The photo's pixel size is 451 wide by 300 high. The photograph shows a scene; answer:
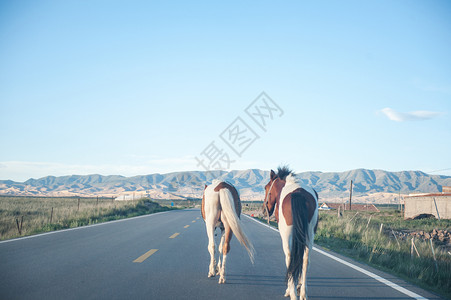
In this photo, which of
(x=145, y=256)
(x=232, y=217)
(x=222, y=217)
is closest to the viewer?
(x=232, y=217)

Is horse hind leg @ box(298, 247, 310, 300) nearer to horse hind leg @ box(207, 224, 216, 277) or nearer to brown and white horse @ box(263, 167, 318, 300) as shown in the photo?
brown and white horse @ box(263, 167, 318, 300)

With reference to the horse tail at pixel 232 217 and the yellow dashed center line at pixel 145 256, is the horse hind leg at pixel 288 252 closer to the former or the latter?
the horse tail at pixel 232 217

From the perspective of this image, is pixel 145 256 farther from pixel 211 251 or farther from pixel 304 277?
pixel 304 277

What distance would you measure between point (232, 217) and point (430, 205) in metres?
35.4

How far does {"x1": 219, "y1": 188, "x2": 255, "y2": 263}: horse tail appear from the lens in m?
6.47

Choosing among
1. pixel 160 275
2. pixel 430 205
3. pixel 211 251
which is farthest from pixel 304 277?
pixel 430 205

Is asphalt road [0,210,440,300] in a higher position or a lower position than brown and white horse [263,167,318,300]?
lower

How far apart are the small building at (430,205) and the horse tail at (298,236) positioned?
31.0 m

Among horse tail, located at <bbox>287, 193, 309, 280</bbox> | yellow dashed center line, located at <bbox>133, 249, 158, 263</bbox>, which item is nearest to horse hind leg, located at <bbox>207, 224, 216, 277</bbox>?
horse tail, located at <bbox>287, 193, 309, 280</bbox>

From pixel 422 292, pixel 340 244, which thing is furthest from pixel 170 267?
pixel 340 244

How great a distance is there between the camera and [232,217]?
655cm

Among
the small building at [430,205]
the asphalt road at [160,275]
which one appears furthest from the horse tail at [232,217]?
the small building at [430,205]

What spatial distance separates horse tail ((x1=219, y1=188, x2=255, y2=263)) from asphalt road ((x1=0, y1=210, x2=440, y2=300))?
0.65 m

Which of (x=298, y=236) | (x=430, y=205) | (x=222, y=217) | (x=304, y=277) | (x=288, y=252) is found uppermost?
(x=222, y=217)
